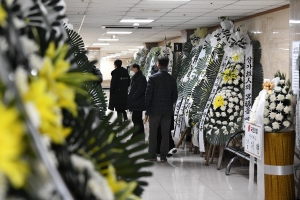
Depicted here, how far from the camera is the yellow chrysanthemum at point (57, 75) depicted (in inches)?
32.8

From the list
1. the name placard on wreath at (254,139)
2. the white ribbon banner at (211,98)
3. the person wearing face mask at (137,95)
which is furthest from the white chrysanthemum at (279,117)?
the person wearing face mask at (137,95)

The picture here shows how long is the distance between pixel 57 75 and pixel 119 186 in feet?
0.85

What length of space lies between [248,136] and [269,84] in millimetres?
641

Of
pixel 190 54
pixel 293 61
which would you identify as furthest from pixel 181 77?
pixel 293 61

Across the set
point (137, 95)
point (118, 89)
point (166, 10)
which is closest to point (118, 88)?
point (118, 89)

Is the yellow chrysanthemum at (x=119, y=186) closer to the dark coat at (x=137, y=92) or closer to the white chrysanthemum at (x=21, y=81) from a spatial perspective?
the white chrysanthemum at (x=21, y=81)

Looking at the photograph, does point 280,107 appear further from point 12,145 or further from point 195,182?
point 12,145

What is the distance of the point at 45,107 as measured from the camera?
2.43ft

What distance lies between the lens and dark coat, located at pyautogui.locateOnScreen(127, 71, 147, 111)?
9375mm

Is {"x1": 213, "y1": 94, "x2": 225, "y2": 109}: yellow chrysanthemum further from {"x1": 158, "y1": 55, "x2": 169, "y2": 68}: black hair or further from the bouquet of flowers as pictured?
the bouquet of flowers

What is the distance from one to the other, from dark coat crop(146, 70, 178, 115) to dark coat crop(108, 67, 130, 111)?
3.11m

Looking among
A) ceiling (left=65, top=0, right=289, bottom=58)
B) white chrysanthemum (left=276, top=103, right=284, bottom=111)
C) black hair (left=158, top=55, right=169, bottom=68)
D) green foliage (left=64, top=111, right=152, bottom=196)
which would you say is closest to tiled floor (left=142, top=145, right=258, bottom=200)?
white chrysanthemum (left=276, top=103, right=284, bottom=111)

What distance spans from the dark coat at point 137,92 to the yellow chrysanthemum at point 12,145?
867cm

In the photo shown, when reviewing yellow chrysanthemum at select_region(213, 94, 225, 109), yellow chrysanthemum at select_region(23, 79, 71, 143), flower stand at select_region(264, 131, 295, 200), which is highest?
yellow chrysanthemum at select_region(23, 79, 71, 143)
